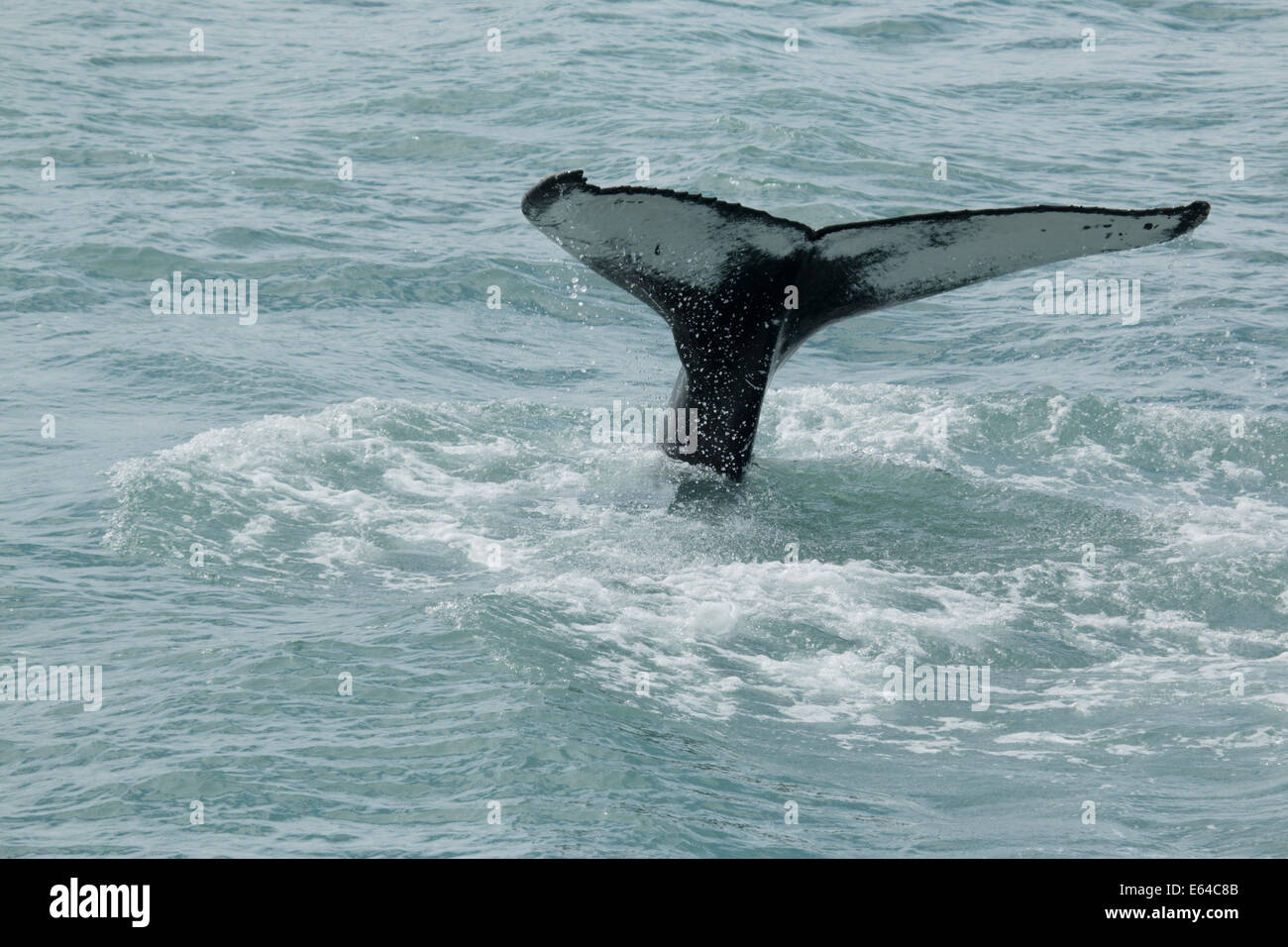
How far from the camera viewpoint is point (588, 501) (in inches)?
375

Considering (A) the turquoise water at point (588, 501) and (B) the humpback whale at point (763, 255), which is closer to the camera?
(A) the turquoise water at point (588, 501)

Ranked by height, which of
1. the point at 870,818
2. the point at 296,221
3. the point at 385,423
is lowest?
the point at 870,818

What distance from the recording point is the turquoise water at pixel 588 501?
21.0 ft

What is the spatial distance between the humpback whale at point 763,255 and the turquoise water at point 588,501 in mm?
998

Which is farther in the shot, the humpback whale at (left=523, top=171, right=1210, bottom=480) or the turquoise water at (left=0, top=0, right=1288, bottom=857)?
the humpback whale at (left=523, top=171, right=1210, bottom=480)

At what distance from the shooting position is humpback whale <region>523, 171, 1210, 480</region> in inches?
294

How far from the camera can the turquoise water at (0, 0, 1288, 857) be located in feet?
21.0

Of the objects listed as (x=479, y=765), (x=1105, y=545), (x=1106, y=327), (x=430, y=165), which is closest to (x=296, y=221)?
(x=430, y=165)

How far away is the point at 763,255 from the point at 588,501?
2.05 metres

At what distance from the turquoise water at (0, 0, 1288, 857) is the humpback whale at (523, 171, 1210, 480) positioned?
100 cm

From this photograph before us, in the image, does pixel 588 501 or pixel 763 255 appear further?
pixel 588 501

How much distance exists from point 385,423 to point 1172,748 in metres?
5.88

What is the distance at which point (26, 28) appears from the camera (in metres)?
22.6
